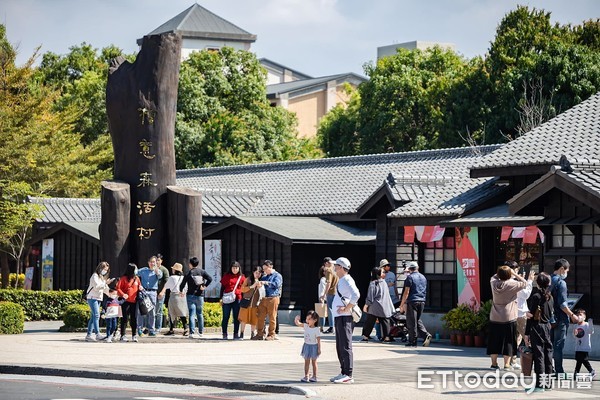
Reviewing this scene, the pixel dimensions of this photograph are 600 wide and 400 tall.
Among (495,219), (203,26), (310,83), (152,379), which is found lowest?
(152,379)

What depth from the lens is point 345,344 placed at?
17.3 meters

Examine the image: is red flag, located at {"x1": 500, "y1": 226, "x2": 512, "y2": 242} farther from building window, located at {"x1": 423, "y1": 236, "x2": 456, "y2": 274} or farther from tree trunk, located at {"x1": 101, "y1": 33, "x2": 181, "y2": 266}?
tree trunk, located at {"x1": 101, "y1": 33, "x2": 181, "y2": 266}

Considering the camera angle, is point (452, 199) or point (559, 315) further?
point (452, 199)

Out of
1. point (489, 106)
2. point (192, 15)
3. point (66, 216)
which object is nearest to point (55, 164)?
point (66, 216)

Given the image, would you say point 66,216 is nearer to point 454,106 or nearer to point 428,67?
point 454,106

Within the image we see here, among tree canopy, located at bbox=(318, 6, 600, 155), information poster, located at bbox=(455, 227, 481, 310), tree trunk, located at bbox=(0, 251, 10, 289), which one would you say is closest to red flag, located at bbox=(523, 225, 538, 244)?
information poster, located at bbox=(455, 227, 481, 310)

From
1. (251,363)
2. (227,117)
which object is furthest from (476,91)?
(251,363)

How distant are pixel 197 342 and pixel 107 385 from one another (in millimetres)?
7707

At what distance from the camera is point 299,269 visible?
120 ft

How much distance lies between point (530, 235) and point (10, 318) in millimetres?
12252

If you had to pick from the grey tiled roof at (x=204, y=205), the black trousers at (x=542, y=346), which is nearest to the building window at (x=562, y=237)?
the black trousers at (x=542, y=346)

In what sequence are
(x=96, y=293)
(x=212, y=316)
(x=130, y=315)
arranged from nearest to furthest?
(x=96, y=293) < (x=130, y=315) < (x=212, y=316)

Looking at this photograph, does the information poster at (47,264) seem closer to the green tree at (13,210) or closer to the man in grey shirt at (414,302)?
the green tree at (13,210)

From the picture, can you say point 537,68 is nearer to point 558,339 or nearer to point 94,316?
point 94,316
